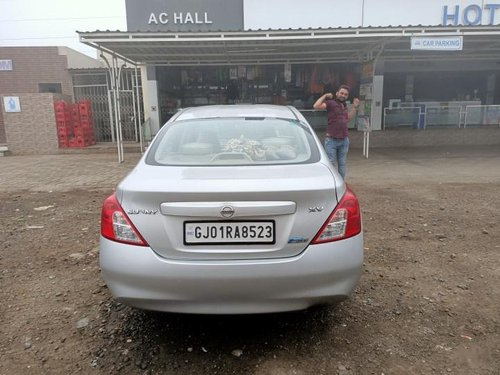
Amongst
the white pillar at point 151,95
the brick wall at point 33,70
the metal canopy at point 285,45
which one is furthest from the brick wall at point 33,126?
the brick wall at point 33,70

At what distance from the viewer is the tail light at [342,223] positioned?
2471mm

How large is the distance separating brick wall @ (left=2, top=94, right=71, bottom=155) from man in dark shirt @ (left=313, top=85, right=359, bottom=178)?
987 centimetres

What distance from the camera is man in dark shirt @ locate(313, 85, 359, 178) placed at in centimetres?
666

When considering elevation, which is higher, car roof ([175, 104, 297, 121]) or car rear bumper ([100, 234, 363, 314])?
car roof ([175, 104, 297, 121])

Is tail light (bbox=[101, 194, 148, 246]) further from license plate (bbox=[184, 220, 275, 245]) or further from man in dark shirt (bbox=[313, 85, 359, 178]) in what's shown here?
man in dark shirt (bbox=[313, 85, 359, 178])

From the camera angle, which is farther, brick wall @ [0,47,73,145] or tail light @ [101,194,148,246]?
brick wall @ [0,47,73,145]

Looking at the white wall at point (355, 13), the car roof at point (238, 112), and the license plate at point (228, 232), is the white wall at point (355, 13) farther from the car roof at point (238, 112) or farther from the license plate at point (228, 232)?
the license plate at point (228, 232)

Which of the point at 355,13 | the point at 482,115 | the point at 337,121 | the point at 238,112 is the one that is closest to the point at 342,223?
the point at 238,112

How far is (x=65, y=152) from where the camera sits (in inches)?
530

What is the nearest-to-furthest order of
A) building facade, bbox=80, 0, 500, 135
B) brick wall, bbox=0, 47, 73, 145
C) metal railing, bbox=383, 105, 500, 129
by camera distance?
1. building facade, bbox=80, 0, 500, 135
2. metal railing, bbox=383, 105, 500, 129
3. brick wall, bbox=0, 47, 73, 145

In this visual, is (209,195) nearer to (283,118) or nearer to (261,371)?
(261,371)

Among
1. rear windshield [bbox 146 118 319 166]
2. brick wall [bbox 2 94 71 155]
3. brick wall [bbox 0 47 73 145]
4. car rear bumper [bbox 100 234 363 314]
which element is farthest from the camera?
brick wall [bbox 0 47 73 145]

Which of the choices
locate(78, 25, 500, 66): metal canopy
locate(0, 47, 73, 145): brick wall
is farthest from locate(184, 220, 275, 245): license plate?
locate(0, 47, 73, 145): brick wall

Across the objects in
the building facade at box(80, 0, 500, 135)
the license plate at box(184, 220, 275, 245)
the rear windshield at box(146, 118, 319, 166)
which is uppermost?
the building facade at box(80, 0, 500, 135)
